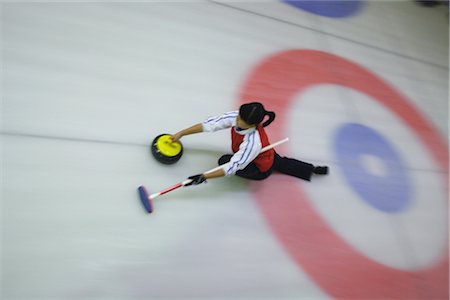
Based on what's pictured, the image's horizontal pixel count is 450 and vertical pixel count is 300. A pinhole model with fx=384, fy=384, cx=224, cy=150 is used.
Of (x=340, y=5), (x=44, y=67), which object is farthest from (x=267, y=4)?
(x=44, y=67)

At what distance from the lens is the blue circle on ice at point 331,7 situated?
90.6 inches

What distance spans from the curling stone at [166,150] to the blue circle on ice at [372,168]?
791 millimetres

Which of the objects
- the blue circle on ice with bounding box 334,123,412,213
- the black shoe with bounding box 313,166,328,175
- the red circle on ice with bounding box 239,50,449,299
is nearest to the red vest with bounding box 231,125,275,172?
the red circle on ice with bounding box 239,50,449,299

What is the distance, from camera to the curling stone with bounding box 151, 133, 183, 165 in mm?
1376

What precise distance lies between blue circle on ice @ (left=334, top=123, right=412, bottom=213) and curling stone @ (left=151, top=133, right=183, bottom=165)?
791 millimetres

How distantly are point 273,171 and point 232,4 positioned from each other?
3.24ft

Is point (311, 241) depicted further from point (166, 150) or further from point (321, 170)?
point (166, 150)

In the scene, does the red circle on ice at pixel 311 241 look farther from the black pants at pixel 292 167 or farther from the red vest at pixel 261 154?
the red vest at pixel 261 154

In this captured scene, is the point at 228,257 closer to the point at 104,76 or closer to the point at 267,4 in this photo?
the point at 104,76

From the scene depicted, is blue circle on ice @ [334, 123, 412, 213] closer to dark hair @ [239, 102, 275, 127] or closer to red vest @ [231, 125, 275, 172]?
red vest @ [231, 125, 275, 172]

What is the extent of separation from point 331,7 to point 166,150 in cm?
162

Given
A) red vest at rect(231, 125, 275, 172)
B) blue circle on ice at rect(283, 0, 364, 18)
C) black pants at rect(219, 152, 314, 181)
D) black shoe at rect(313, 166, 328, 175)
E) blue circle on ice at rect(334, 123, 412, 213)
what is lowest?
blue circle on ice at rect(334, 123, 412, 213)

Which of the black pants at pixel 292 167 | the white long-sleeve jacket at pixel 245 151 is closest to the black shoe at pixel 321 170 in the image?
the black pants at pixel 292 167

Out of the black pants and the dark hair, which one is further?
the black pants
